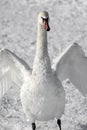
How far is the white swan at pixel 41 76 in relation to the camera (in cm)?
626

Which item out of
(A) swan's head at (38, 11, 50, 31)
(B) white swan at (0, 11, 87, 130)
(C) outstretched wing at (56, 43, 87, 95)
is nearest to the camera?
(A) swan's head at (38, 11, 50, 31)

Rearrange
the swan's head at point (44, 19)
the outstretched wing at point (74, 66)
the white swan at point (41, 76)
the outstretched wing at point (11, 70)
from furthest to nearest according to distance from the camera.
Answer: the outstretched wing at point (74, 66) < the outstretched wing at point (11, 70) < the white swan at point (41, 76) < the swan's head at point (44, 19)

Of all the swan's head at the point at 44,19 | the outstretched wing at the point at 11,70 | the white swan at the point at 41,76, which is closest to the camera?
the swan's head at the point at 44,19

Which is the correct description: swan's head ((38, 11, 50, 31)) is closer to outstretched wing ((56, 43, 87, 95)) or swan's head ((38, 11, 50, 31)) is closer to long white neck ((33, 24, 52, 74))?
long white neck ((33, 24, 52, 74))

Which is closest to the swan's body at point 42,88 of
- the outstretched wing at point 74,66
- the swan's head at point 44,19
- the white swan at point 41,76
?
the white swan at point 41,76

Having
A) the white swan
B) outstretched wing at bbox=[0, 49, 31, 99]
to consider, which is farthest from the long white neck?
outstretched wing at bbox=[0, 49, 31, 99]

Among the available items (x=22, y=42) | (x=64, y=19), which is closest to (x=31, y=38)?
(x=22, y=42)

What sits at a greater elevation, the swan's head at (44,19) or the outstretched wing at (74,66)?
the swan's head at (44,19)

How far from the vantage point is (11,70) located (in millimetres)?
7086

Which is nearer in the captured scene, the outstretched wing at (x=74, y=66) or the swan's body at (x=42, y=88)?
the swan's body at (x=42, y=88)

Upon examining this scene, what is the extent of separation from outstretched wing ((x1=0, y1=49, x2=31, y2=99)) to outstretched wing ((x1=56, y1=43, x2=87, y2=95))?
51 cm

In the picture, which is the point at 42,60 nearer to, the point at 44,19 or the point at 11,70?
the point at 44,19

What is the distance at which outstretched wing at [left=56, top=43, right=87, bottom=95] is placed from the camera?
6836mm

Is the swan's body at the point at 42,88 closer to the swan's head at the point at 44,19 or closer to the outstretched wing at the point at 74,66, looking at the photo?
the swan's head at the point at 44,19
